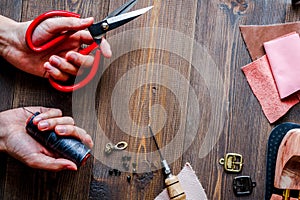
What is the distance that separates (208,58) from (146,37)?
6.1 inches

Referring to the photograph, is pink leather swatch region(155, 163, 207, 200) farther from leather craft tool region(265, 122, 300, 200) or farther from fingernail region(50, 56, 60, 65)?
fingernail region(50, 56, 60, 65)

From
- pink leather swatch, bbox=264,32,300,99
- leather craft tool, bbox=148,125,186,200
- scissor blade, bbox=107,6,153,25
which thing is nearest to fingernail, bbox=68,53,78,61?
scissor blade, bbox=107,6,153,25

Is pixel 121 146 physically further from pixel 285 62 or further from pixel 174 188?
pixel 285 62

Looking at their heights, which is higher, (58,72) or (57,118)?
(58,72)

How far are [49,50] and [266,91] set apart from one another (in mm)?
519

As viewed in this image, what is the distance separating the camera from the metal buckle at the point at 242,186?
124cm

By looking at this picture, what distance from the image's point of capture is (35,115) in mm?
1169

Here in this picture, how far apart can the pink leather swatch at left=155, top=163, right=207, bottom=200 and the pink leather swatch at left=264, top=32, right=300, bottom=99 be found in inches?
11.0

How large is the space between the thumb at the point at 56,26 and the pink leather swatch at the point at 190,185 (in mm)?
408

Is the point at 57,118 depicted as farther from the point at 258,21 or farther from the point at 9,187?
the point at 258,21

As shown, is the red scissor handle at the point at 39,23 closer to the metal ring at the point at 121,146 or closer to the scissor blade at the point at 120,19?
the scissor blade at the point at 120,19

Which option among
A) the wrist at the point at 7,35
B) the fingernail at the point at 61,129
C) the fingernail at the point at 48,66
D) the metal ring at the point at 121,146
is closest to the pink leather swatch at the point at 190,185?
the metal ring at the point at 121,146

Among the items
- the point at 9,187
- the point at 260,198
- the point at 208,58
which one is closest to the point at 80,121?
the point at 9,187

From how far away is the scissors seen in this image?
1.14 metres
